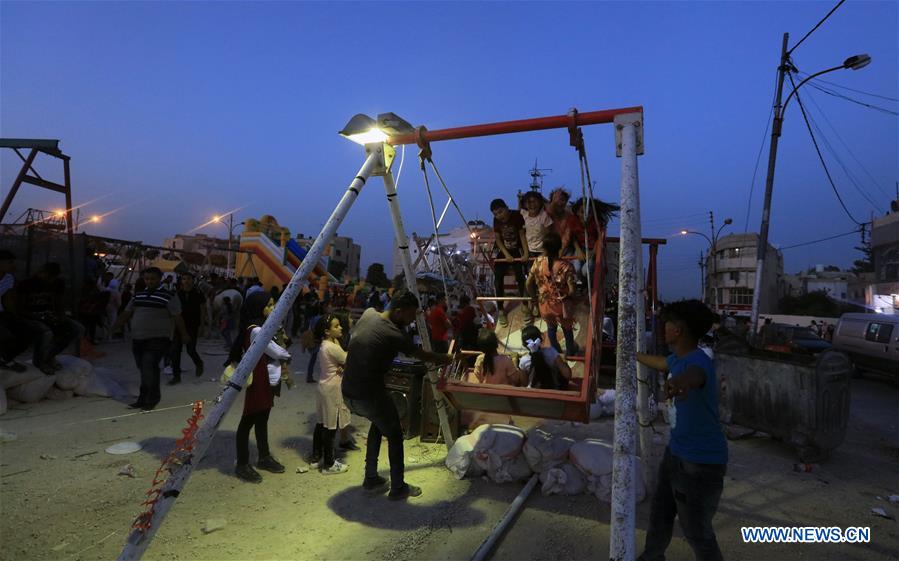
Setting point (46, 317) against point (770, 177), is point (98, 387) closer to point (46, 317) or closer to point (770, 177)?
point (46, 317)

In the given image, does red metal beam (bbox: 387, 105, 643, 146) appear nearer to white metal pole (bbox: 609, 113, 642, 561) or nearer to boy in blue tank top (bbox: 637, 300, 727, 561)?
white metal pole (bbox: 609, 113, 642, 561)

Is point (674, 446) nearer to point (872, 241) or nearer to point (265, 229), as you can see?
point (265, 229)

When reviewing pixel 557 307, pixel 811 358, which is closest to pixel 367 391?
pixel 557 307

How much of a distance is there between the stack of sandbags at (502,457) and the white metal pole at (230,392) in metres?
2.73

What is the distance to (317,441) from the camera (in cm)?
523

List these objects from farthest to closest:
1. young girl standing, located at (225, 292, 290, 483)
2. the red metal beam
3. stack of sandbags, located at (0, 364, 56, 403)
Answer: stack of sandbags, located at (0, 364, 56, 403) < young girl standing, located at (225, 292, 290, 483) < the red metal beam

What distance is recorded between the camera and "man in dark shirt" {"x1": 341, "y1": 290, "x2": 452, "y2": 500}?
4.20m

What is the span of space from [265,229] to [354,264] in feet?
225

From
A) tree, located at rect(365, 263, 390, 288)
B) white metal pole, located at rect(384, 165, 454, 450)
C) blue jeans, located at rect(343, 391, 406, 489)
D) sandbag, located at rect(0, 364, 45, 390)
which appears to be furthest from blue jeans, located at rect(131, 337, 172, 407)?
tree, located at rect(365, 263, 390, 288)

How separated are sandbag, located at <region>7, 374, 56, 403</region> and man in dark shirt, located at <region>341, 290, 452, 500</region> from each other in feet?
17.4

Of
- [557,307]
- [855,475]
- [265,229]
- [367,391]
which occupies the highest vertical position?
[265,229]

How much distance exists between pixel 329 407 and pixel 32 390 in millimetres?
4727

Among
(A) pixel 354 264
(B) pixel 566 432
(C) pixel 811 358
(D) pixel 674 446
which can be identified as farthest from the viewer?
(A) pixel 354 264

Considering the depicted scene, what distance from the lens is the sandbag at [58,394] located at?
22.0 feet
